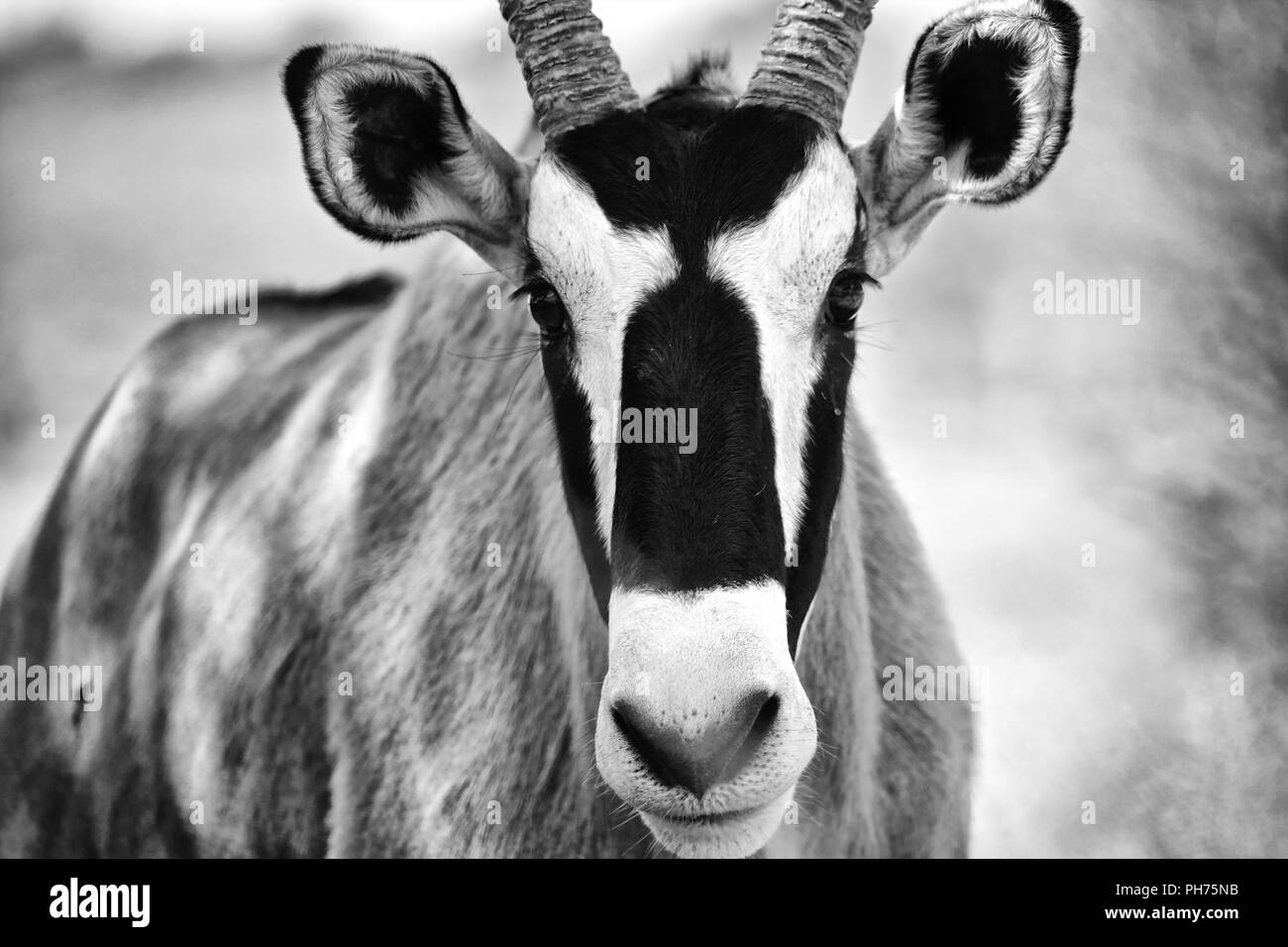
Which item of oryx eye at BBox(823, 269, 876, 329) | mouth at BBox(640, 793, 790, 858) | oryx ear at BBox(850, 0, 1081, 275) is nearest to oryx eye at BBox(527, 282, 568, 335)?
oryx eye at BBox(823, 269, 876, 329)

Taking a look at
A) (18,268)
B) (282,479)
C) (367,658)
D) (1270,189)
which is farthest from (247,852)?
(1270,189)

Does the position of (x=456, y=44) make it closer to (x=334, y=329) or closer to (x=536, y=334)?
(x=334, y=329)

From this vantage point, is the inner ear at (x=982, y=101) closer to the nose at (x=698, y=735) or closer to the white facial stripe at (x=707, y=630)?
the white facial stripe at (x=707, y=630)

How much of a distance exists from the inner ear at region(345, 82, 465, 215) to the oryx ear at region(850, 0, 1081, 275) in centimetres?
131

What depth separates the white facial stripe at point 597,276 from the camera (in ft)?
11.4

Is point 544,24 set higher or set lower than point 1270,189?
lower

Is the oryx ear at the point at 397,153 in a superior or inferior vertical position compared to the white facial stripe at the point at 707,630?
superior

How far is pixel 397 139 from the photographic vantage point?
13.5 ft

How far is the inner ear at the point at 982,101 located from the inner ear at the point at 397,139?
151 cm

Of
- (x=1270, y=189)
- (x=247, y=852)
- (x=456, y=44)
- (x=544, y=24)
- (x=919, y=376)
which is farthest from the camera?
(x=919, y=376)

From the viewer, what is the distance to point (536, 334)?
4.68 m

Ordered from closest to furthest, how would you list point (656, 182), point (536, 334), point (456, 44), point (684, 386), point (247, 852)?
point (684, 386) → point (656, 182) → point (536, 334) → point (247, 852) → point (456, 44)

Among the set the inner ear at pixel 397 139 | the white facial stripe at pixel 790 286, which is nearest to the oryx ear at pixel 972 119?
the white facial stripe at pixel 790 286

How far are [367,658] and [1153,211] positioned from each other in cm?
884
